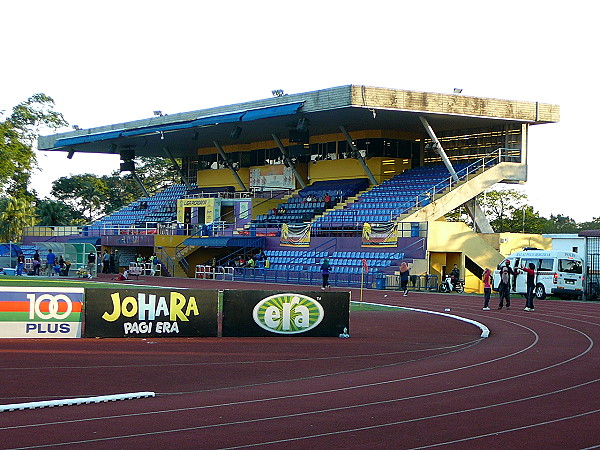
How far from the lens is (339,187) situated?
58.6m

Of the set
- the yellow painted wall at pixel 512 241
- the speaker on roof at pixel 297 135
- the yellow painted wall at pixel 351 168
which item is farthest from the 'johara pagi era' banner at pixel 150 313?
the yellow painted wall at pixel 351 168

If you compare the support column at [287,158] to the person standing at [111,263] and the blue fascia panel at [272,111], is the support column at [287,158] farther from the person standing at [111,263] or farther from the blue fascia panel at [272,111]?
the person standing at [111,263]

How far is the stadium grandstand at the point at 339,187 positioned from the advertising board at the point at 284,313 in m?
21.2

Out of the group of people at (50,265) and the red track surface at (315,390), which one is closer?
the red track surface at (315,390)

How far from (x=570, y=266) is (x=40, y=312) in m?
25.6

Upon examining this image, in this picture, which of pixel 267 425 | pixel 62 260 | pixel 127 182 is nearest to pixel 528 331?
pixel 267 425

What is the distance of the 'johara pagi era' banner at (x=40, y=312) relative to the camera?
738 inches

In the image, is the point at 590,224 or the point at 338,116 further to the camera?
the point at 590,224

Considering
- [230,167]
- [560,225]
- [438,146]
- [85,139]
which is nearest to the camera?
[438,146]

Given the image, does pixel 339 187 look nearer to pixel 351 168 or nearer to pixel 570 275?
pixel 351 168

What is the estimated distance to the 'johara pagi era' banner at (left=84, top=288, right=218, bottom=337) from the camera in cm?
1959

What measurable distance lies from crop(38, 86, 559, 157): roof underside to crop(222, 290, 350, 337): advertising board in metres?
27.8

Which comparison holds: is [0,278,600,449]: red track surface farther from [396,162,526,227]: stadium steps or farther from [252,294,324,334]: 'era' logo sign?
[396,162,526,227]: stadium steps

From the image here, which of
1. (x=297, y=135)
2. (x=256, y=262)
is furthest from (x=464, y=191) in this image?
(x=256, y=262)
